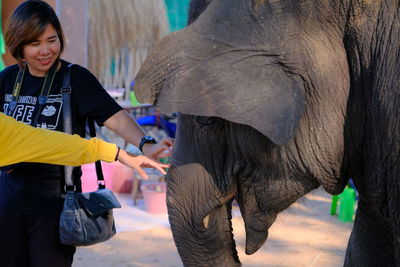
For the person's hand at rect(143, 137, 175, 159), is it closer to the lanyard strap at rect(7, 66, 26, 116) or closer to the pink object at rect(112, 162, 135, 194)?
the lanyard strap at rect(7, 66, 26, 116)

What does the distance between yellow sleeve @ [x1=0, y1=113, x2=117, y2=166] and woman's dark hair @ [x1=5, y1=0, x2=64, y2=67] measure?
40 centimetres

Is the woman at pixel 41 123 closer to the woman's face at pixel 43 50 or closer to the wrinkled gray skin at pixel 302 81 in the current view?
the woman's face at pixel 43 50

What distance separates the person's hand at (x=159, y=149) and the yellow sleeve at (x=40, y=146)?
9.1 inches

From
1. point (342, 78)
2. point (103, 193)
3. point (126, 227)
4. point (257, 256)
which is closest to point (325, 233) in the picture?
point (257, 256)

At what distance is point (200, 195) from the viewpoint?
108 inches

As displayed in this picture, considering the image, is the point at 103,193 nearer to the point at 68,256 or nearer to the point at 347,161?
the point at 68,256

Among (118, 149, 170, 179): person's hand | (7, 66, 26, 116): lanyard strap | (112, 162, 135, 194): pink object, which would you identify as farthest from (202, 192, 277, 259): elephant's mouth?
(112, 162, 135, 194): pink object

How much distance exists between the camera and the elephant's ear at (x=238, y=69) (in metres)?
2.33

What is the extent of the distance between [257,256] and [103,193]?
241cm

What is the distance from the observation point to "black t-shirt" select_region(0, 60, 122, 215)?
2.91m

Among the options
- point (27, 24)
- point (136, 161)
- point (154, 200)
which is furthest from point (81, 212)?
point (154, 200)

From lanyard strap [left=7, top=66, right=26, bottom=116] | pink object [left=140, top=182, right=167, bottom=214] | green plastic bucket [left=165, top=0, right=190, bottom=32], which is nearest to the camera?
lanyard strap [left=7, top=66, right=26, bottom=116]

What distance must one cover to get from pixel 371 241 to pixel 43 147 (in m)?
1.47

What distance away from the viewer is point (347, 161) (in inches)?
98.7
